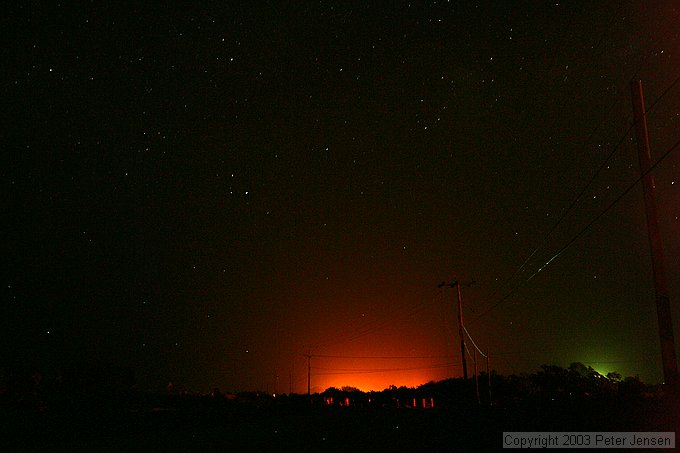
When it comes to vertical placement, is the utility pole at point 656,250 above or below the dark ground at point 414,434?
above

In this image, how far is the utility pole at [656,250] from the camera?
12328mm

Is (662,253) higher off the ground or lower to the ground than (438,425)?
higher

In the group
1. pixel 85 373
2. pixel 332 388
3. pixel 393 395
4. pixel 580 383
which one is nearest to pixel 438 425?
pixel 580 383

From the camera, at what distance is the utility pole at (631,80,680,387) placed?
1233 centimetres

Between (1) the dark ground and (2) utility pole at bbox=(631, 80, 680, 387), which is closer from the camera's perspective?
(2) utility pole at bbox=(631, 80, 680, 387)

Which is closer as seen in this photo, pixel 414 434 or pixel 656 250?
pixel 656 250

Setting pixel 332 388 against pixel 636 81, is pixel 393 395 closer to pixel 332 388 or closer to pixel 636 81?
pixel 332 388

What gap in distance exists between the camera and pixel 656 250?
1298 centimetres

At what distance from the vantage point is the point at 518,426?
20281 millimetres

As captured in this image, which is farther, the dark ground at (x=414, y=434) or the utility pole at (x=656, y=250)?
the dark ground at (x=414, y=434)

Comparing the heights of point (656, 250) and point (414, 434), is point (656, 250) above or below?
above

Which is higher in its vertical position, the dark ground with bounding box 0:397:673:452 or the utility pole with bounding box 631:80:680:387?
the utility pole with bounding box 631:80:680:387

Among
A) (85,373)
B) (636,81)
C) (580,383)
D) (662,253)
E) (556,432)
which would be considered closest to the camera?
(662,253)

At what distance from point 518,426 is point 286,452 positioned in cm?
761
